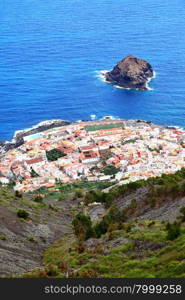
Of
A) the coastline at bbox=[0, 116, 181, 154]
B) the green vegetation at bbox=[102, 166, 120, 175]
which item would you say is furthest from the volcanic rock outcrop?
the green vegetation at bbox=[102, 166, 120, 175]

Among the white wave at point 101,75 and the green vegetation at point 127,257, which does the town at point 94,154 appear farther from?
the green vegetation at point 127,257

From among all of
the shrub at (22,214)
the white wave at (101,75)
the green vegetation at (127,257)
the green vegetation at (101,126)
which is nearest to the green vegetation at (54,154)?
the green vegetation at (101,126)

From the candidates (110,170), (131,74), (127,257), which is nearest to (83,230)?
(127,257)

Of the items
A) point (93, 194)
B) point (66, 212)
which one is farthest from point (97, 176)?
point (66, 212)

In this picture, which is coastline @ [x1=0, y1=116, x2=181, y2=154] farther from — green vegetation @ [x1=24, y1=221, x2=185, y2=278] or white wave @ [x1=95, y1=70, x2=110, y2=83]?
green vegetation @ [x1=24, y1=221, x2=185, y2=278]

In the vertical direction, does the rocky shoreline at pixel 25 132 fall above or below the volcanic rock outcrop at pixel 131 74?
below

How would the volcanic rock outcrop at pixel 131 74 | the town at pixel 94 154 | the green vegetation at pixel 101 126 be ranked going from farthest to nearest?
the volcanic rock outcrop at pixel 131 74, the green vegetation at pixel 101 126, the town at pixel 94 154

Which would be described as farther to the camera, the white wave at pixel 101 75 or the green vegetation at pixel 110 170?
the white wave at pixel 101 75

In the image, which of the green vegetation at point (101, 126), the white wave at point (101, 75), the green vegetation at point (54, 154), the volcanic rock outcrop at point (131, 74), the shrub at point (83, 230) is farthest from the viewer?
the white wave at point (101, 75)
